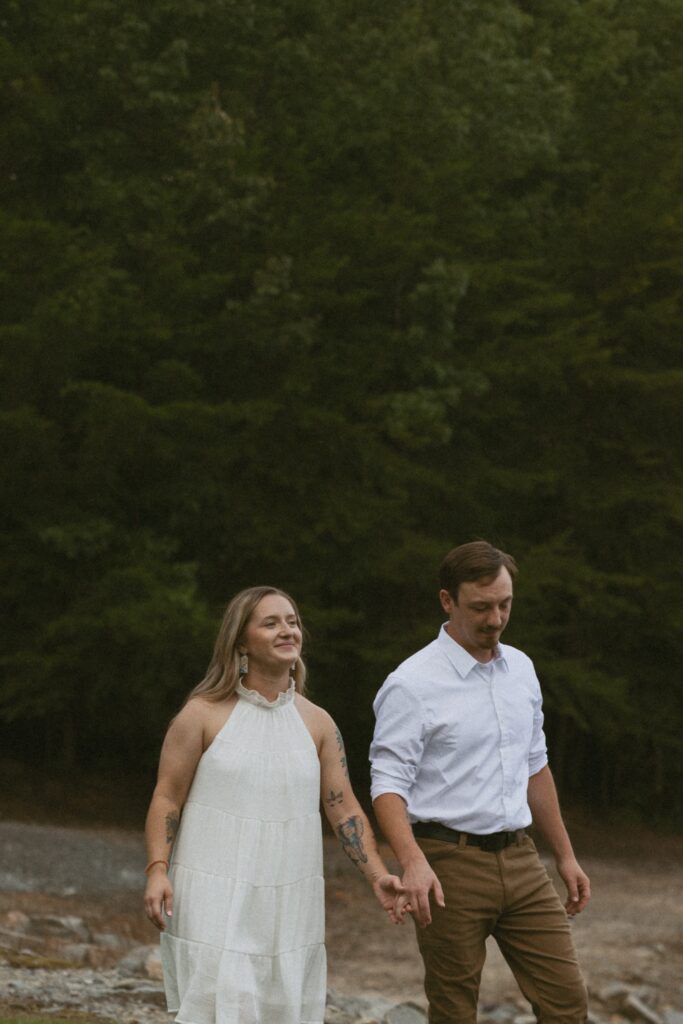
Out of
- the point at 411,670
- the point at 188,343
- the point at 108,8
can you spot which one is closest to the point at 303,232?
the point at 188,343

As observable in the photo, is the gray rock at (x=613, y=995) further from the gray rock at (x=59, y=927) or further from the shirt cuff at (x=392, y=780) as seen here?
the shirt cuff at (x=392, y=780)

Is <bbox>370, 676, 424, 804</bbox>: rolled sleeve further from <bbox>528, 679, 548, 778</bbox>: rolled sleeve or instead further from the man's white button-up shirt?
<bbox>528, 679, 548, 778</bbox>: rolled sleeve

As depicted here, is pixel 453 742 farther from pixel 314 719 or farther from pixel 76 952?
pixel 76 952

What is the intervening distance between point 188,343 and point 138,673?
16.6ft

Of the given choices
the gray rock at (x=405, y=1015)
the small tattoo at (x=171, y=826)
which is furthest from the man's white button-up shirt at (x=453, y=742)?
the gray rock at (x=405, y=1015)

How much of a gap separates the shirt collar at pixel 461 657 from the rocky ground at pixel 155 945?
15.1 ft

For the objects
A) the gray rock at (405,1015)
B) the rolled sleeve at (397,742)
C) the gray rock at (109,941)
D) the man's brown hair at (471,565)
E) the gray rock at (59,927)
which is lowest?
the gray rock at (109,941)

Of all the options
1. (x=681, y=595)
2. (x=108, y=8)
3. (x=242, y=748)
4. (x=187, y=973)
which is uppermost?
(x=108, y=8)

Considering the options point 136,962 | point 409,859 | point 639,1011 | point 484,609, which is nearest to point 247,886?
point 409,859

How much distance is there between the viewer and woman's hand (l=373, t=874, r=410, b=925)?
186 inches

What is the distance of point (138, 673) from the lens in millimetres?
21219

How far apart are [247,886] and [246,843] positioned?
5.1 inches

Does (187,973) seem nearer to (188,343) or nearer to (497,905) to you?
(497,905)

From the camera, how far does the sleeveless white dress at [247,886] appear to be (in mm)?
4688
